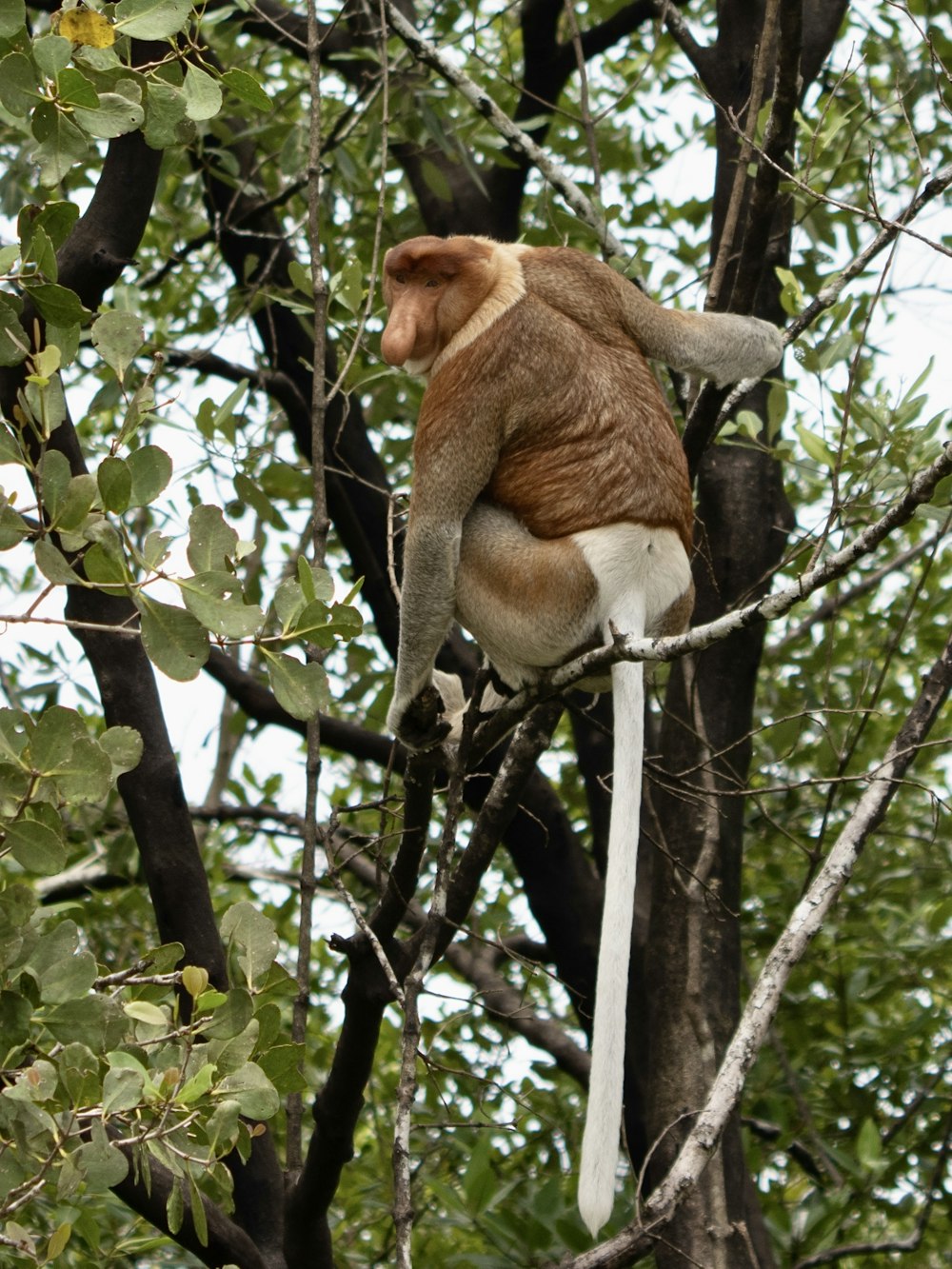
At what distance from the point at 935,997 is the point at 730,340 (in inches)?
102

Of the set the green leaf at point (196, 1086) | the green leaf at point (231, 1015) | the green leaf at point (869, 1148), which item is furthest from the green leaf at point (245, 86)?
the green leaf at point (869, 1148)

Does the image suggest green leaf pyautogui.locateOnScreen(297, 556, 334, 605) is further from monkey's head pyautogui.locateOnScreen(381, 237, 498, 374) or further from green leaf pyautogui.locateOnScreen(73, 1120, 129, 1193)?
monkey's head pyautogui.locateOnScreen(381, 237, 498, 374)

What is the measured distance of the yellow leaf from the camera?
2002 millimetres

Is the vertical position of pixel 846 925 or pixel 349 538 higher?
pixel 349 538

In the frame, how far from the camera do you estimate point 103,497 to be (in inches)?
73.3

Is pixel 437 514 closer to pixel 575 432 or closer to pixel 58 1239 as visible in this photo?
pixel 575 432

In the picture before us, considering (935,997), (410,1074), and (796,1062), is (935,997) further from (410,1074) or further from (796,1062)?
(410,1074)

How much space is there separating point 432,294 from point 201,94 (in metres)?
1.08

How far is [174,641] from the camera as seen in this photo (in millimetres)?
1877

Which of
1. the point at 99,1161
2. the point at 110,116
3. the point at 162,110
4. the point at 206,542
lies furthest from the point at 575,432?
the point at 99,1161

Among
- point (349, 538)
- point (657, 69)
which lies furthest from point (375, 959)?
point (657, 69)

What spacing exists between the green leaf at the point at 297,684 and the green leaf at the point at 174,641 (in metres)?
0.19

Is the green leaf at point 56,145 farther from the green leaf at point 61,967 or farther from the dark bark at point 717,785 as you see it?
the dark bark at point 717,785

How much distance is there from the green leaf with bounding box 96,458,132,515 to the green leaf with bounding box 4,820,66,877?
1.33 feet
